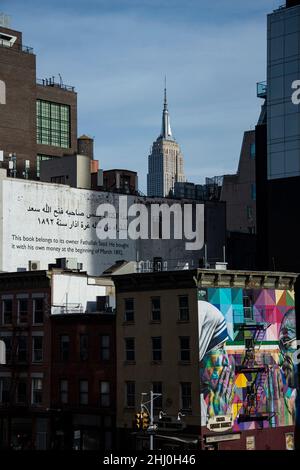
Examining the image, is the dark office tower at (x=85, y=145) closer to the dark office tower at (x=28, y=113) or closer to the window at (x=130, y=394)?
the dark office tower at (x=28, y=113)

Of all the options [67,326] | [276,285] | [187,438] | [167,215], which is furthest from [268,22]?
[187,438]

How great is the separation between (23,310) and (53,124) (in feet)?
212

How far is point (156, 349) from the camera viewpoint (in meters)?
68.0

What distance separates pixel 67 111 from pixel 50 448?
74.0 m

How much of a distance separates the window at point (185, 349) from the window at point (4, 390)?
659 inches

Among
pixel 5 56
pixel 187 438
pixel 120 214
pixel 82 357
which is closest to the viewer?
pixel 187 438

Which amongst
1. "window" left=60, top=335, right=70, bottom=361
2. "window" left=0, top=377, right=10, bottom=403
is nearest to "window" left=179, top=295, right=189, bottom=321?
"window" left=60, top=335, right=70, bottom=361

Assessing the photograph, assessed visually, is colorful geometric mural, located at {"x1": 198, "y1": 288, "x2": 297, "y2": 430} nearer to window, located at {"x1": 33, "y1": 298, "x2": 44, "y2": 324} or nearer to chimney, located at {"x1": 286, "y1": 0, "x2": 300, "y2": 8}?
window, located at {"x1": 33, "y1": 298, "x2": 44, "y2": 324}

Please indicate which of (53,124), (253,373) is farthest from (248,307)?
(53,124)

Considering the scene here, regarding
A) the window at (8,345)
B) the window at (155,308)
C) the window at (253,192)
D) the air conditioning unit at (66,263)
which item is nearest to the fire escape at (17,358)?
the window at (8,345)

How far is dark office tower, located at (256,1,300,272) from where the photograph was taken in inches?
3600

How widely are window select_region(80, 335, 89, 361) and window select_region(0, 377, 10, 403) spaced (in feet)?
25.8

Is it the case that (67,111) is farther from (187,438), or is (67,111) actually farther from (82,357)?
(187,438)

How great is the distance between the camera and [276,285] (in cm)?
7269
